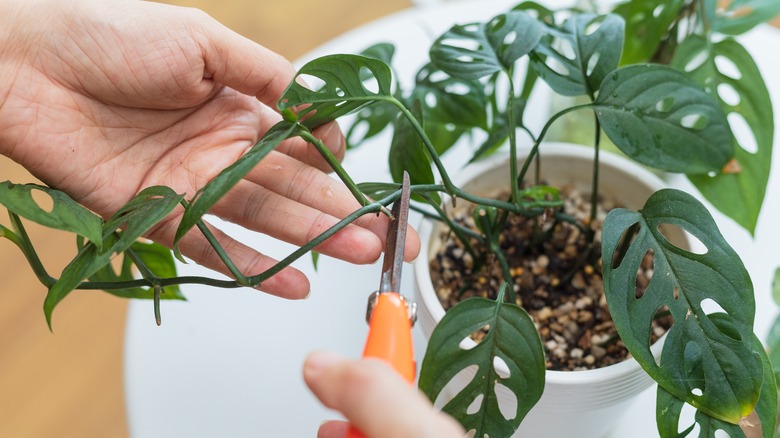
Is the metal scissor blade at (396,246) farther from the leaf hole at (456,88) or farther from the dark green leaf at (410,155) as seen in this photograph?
the leaf hole at (456,88)

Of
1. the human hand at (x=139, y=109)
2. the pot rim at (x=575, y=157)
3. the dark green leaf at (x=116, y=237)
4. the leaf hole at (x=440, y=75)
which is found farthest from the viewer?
the leaf hole at (x=440, y=75)

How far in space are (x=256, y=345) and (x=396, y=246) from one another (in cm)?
35

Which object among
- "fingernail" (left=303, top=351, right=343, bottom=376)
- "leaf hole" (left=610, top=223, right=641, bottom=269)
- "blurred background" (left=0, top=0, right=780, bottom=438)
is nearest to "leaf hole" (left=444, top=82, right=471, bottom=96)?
"leaf hole" (left=610, top=223, right=641, bottom=269)

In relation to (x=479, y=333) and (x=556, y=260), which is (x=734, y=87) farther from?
(x=479, y=333)

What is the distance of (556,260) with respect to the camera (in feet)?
2.71

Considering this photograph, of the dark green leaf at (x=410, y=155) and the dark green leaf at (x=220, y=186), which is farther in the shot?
the dark green leaf at (x=410, y=155)

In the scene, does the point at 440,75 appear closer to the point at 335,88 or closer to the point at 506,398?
the point at 335,88

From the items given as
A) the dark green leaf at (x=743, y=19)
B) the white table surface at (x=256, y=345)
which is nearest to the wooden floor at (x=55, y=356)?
the white table surface at (x=256, y=345)

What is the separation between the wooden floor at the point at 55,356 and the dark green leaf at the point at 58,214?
3.09 feet

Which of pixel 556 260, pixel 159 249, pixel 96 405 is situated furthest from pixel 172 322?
pixel 96 405

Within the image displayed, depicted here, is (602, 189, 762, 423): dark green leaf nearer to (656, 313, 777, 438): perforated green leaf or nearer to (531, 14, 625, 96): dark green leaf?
(656, 313, 777, 438): perforated green leaf

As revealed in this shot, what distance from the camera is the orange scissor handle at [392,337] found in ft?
1.56

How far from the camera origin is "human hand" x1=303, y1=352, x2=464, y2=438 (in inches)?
15.7

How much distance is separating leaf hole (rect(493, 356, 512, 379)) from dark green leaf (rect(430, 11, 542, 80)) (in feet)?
0.87
